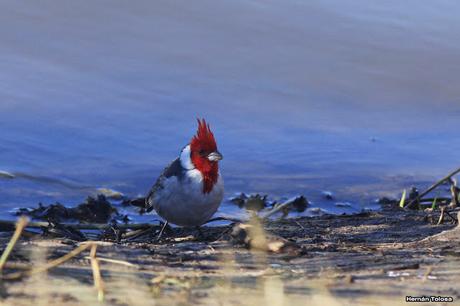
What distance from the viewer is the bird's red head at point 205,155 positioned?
7.00 m

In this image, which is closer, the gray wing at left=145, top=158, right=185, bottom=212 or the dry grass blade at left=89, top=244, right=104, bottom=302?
the dry grass blade at left=89, top=244, right=104, bottom=302

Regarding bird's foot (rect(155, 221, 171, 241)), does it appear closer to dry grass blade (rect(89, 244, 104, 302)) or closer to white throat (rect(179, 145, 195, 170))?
white throat (rect(179, 145, 195, 170))

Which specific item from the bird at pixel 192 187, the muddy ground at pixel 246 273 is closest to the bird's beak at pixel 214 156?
the bird at pixel 192 187

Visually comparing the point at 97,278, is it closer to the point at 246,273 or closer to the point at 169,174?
the point at 246,273

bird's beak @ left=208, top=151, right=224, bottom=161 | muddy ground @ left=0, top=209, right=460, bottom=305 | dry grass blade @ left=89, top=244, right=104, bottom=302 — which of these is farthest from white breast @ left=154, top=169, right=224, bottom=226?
dry grass blade @ left=89, top=244, right=104, bottom=302

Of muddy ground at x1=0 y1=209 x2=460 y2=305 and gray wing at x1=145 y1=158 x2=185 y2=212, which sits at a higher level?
gray wing at x1=145 y1=158 x2=185 y2=212

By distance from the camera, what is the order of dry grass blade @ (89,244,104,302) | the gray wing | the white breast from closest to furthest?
dry grass blade @ (89,244,104,302), the white breast, the gray wing

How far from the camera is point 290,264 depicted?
4691mm

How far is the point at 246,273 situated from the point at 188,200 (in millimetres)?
2507

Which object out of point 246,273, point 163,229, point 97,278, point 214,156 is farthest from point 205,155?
point 97,278

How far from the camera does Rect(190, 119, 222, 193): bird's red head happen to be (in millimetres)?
6996

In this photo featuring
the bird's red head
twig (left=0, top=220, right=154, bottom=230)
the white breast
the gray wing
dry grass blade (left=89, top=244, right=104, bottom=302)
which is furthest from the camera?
the gray wing

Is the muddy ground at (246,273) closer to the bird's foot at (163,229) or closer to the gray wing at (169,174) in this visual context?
the bird's foot at (163,229)

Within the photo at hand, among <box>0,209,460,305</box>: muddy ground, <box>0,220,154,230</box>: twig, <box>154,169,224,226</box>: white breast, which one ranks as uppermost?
<box>154,169,224,226</box>: white breast
